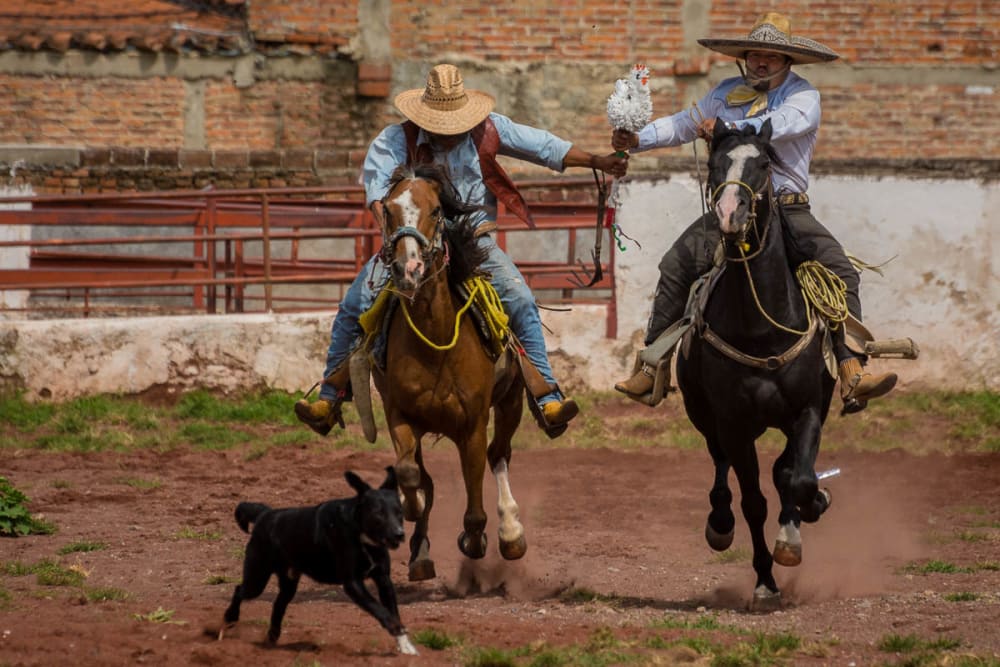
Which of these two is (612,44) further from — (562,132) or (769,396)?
(769,396)

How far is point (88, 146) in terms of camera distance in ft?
67.3

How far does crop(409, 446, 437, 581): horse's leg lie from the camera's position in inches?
344

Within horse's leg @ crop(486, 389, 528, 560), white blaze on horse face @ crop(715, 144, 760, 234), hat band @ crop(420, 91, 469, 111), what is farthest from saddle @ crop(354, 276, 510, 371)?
white blaze on horse face @ crop(715, 144, 760, 234)

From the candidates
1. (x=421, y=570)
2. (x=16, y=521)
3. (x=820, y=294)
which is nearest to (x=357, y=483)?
(x=421, y=570)

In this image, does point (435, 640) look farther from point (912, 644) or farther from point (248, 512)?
point (912, 644)

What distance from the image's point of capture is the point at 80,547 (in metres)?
9.86

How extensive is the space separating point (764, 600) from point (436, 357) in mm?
2090

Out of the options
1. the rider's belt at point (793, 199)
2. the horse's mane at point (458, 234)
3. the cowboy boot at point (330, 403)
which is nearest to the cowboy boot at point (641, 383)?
the rider's belt at point (793, 199)

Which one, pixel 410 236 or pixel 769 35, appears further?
pixel 769 35

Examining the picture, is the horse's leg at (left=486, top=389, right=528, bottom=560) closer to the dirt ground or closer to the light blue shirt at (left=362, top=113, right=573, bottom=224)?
the dirt ground

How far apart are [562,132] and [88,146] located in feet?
19.3

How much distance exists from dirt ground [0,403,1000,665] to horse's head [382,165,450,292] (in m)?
1.61

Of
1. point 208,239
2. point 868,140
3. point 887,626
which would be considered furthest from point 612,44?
point 887,626

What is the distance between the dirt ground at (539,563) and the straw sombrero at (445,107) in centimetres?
249
